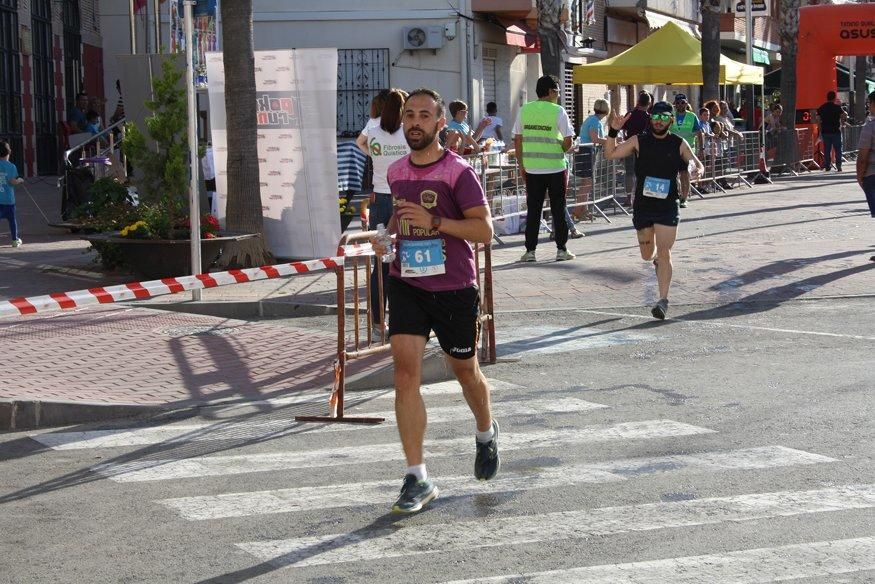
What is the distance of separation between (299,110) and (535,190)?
270 centimetres

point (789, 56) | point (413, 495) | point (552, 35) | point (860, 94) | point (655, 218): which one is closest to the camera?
point (413, 495)

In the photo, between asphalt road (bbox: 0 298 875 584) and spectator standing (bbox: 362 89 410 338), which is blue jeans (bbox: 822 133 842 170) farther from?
asphalt road (bbox: 0 298 875 584)

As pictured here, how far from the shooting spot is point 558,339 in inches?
447

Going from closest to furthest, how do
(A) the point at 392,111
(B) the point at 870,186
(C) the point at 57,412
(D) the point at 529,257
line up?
(C) the point at 57,412 → (A) the point at 392,111 → (D) the point at 529,257 → (B) the point at 870,186

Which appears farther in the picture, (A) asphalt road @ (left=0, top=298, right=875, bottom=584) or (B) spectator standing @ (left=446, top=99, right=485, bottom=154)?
(B) spectator standing @ (left=446, top=99, right=485, bottom=154)

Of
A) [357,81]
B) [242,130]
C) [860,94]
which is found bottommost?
[242,130]

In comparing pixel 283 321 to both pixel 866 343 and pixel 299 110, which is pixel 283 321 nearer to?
pixel 299 110

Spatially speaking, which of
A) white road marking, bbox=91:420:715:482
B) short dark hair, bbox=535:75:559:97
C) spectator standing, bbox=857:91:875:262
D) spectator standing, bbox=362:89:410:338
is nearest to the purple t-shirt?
white road marking, bbox=91:420:715:482

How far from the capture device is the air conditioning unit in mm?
29688

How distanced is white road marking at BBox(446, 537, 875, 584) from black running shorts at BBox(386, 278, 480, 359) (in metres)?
1.48

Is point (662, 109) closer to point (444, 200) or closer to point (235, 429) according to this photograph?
point (235, 429)

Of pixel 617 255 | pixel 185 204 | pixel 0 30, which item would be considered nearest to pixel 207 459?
pixel 185 204

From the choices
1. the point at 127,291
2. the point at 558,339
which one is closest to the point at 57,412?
the point at 127,291

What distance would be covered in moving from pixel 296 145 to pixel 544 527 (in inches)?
404
